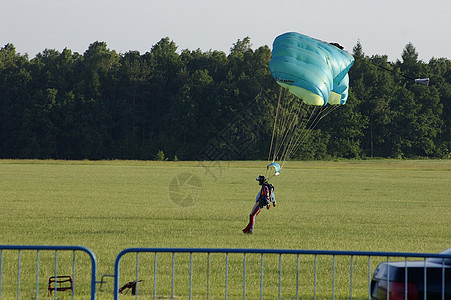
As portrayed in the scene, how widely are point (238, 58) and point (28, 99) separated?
113 feet

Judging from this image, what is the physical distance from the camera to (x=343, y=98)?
18266mm

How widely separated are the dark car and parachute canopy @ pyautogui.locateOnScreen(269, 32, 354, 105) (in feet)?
32.9

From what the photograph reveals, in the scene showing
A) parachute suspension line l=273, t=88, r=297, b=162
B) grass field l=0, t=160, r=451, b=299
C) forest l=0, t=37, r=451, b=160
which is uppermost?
forest l=0, t=37, r=451, b=160

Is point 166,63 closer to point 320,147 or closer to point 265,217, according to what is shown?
point 320,147

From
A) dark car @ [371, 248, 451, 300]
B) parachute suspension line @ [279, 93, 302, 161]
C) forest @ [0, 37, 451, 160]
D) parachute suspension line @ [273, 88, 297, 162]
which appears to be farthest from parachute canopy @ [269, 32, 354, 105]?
forest @ [0, 37, 451, 160]

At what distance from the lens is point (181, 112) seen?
9681 centimetres

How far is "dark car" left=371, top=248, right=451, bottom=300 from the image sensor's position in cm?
541

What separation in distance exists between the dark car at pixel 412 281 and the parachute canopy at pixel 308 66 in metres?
10.0

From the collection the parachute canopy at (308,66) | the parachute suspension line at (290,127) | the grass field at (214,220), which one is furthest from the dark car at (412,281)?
the parachute suspension line at (290,127)

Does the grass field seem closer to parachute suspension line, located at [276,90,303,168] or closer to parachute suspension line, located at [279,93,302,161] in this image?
parachute suspension line, located at [276,90,303,168]

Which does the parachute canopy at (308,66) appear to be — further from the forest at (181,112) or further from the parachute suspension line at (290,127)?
the forest at (181,112)

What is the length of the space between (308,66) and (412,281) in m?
10.5

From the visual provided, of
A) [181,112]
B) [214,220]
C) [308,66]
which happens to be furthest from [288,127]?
[181,112]

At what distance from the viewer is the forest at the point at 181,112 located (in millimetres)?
92438
